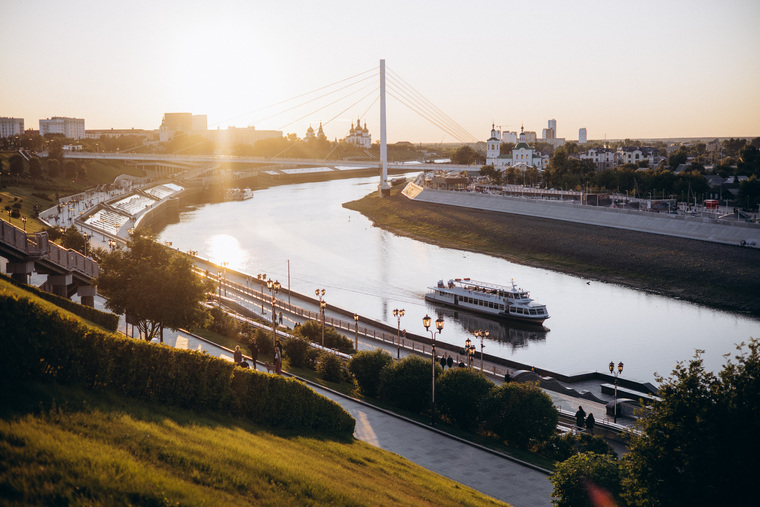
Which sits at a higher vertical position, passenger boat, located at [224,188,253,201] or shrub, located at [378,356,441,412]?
passenger boat, located at [224,188,253,201]

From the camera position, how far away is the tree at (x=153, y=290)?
12.6 metres

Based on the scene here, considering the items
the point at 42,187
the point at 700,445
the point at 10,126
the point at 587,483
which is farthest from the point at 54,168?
the point at 10,126

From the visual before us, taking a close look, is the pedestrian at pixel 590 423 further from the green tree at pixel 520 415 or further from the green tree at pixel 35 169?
the green tree at pixel 35 169

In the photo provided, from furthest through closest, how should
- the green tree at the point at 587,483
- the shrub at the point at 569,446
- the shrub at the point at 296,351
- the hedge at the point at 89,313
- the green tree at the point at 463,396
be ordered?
the shrub at the point at 296,351
the green tree at the point at 463,396
the shrub at the point at 569,446
the hedge at the point at 89,313
the green tree at the point at 587,483

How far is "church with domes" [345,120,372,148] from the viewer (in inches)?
5497

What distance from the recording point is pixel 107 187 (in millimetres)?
62281

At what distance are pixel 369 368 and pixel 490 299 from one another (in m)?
12.8

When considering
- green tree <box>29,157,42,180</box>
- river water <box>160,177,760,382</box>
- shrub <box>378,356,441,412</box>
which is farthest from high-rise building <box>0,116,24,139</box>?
shrub <box>378,356,441,412</box>

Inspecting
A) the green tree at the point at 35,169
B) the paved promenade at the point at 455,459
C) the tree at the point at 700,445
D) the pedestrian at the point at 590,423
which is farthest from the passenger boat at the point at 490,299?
the green tree at the point at 35,169

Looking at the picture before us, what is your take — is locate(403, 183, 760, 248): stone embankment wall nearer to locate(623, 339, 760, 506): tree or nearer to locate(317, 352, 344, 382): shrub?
locate(317, 352, 344, 382): shrub

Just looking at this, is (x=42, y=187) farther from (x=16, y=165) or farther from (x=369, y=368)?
(x=369, y=368)

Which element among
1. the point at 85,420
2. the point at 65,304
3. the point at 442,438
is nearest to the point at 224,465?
the point at 85,420

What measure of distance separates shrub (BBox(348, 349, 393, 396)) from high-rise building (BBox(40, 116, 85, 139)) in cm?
15248

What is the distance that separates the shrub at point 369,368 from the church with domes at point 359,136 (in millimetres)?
122996
